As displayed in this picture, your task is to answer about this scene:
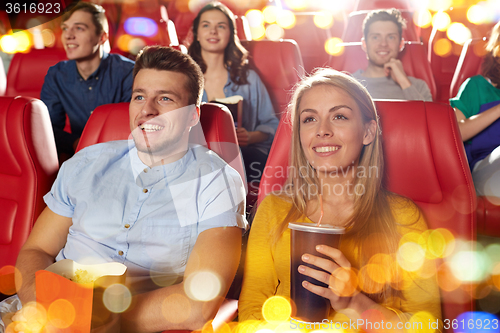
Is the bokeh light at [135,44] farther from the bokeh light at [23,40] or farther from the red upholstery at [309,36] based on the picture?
the red upholstery at [309,36]

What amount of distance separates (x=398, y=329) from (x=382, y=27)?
80.3 inches

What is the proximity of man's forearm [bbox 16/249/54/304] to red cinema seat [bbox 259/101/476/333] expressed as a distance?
2.40ft

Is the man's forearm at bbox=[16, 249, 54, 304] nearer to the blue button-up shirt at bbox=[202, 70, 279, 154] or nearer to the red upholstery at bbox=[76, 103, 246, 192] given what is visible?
the red upholstery at bbox=[76, 103, 246, 192]

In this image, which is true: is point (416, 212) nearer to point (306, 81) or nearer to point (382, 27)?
point (306, 81)

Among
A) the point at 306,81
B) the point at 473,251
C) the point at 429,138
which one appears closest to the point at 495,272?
the point at 473,251

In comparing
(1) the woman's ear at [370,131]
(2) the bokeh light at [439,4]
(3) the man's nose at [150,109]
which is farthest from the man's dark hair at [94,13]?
(2) the bokeh light at [439,4]

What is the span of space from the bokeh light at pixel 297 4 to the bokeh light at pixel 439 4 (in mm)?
1301

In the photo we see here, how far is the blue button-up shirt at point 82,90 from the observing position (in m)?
2.26

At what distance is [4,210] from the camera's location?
52.4 inches

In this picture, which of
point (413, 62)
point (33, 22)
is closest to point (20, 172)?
point (413, 62)

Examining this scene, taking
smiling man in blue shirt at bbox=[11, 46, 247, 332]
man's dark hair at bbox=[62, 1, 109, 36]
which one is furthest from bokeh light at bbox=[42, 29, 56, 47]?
smiling man in blue shirt at bbox=[11, 46, 247, 332]

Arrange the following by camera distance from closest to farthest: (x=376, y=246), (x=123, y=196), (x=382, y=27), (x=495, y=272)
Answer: (x=376, y=246), (x=123, y=196), (x=495, y=272), (x=382, y=27)

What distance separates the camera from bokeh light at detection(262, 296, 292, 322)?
3.20 ft

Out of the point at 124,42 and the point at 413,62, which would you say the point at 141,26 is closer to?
the point at 124,42
